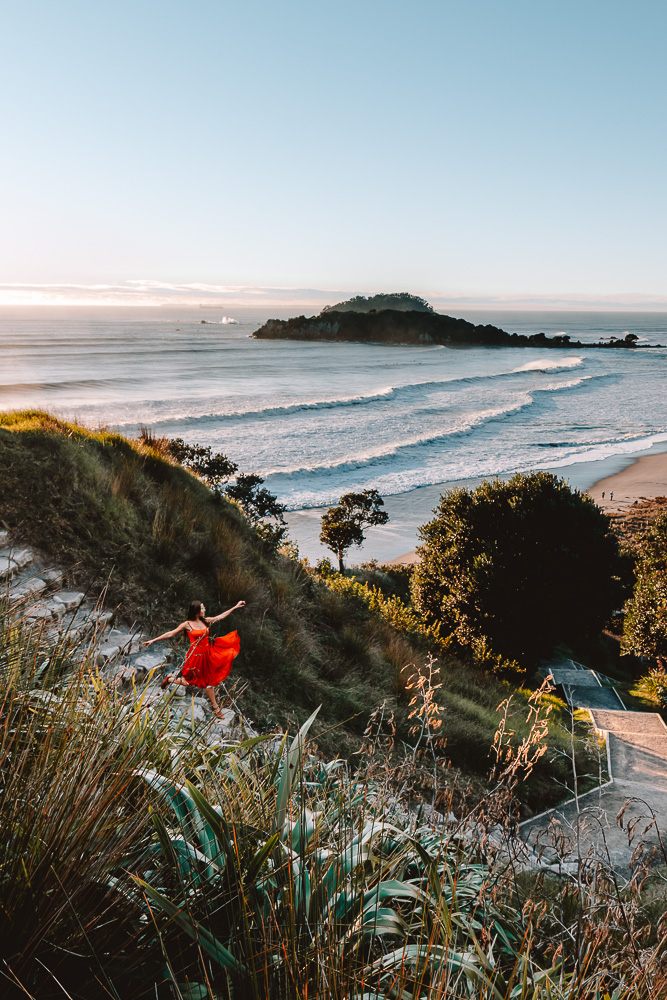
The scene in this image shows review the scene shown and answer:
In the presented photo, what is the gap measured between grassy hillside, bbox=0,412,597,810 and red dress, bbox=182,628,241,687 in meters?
0.63

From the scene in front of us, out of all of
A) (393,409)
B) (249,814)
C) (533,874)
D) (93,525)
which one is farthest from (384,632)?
(393,409)

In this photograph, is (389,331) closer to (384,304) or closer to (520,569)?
(384,304)

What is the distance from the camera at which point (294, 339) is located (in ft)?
425

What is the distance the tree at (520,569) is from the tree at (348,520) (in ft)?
24.2

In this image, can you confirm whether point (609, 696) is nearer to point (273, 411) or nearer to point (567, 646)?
point (567, 646)

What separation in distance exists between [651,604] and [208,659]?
930cm

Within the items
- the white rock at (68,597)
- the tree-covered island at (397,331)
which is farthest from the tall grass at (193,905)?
the tree-covered island at (397,331)

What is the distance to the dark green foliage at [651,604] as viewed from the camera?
10.4 metres

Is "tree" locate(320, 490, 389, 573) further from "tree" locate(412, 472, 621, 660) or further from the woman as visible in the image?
the woman

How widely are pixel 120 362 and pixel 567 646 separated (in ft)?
199

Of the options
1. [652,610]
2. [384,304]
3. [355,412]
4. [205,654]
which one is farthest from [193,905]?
[384,304]

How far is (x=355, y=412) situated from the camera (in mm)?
48156

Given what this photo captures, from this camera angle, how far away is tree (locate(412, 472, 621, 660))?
11.2 meters

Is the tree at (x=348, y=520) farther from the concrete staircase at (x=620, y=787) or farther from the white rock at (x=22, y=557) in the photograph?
the white rock at (x=22, y=557)
